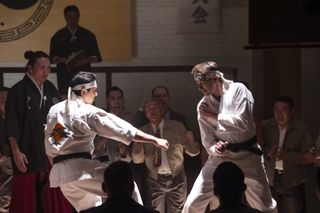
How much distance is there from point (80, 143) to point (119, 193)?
5.03 feet

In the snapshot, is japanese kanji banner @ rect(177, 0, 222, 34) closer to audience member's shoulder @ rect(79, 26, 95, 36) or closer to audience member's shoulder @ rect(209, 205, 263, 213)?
audience member's shoulder @ rect(79, 26, 95, 36)

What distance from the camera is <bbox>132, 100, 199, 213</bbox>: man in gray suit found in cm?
619

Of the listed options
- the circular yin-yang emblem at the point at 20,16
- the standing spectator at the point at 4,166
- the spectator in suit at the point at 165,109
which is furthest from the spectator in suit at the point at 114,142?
the circular yin-yang emblem at the point at 20,16

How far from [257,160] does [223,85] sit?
590mm

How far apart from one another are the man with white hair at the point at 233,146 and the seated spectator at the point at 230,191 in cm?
131

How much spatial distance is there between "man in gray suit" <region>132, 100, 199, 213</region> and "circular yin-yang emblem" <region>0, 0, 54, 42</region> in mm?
1460

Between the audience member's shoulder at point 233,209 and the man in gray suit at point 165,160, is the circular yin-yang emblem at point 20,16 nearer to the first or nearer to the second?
the man in gray suit at point 165,160

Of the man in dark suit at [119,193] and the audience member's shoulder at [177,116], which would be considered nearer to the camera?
the man in dark suit at [119,193]

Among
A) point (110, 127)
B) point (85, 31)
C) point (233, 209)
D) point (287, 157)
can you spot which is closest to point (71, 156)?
point (110, 127)

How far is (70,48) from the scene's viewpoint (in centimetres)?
695

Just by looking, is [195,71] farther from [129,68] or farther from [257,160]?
[129,68]

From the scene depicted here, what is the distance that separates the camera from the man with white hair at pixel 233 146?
5.01 meters

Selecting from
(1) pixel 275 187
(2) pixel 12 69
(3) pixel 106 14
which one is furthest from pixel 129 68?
(1) pixel 275 187

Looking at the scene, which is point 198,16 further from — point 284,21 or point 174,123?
point 284,21
